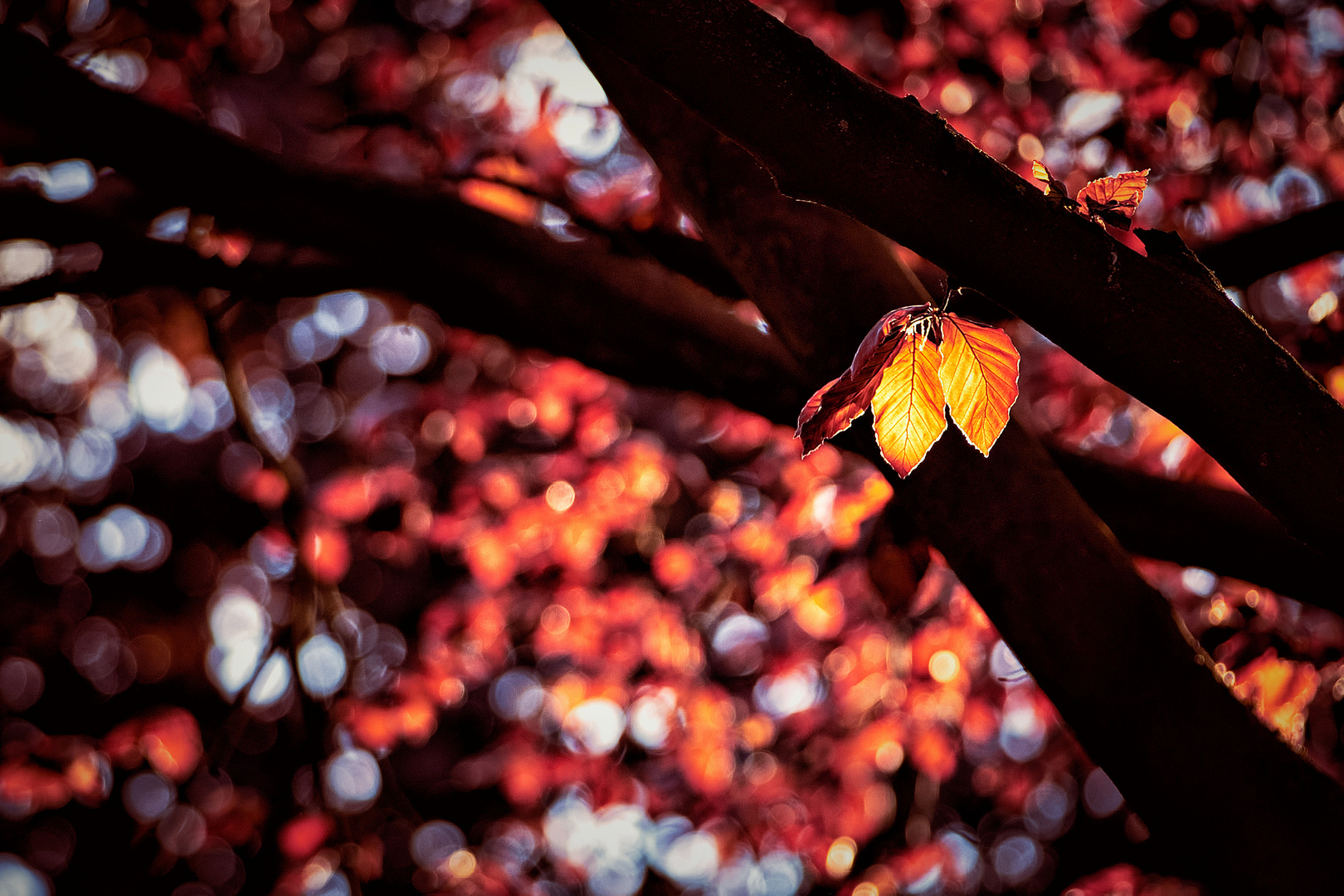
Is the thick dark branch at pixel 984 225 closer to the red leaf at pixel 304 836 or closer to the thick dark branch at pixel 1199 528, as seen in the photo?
the thick dark branch at pixel 1199 528

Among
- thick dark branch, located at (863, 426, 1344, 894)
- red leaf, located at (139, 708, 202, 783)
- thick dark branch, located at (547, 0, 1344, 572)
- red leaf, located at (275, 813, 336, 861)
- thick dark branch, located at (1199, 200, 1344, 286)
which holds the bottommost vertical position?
red leaf, located at (139, 708, 202, 783)

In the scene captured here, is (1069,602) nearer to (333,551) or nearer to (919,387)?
(919,387)

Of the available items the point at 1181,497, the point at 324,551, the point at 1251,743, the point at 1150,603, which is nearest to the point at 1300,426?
the point at 1150,603

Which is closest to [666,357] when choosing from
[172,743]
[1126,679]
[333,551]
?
[1126,679]

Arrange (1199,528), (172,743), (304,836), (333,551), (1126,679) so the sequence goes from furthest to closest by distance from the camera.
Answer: (333,551)
(172,743)
(304,836)
(1199,528)
(1126,679)

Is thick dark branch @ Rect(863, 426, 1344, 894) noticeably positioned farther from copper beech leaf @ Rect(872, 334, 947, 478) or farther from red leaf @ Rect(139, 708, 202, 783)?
red leaf @ Rect(139, 708, 202, 783)

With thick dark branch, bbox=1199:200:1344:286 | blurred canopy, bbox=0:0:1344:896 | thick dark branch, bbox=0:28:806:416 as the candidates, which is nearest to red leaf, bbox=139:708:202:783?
blurred canopy, bbox=0:0:1344:896

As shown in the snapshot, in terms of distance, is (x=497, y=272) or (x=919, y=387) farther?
(x=497, y=272)
